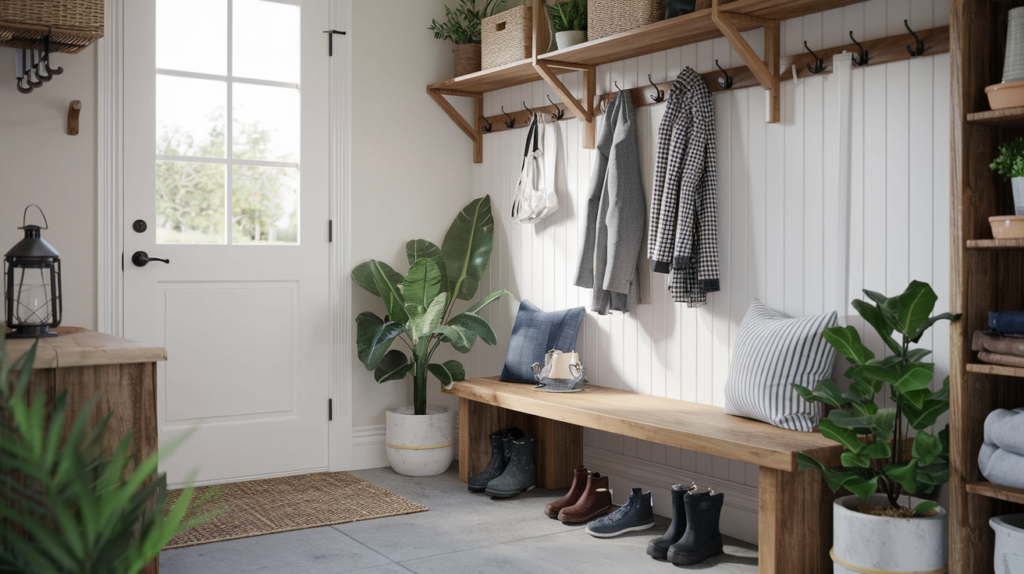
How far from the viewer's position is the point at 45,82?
336 cm

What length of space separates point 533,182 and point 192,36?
1595mm

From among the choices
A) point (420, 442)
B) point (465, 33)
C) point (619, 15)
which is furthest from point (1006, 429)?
point (465, 33)

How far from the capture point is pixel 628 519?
302 centimetres

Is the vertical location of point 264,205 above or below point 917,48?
below

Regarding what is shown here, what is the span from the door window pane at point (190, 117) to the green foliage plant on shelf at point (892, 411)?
8.83ft

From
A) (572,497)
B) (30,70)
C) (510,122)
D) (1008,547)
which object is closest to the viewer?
(1008,547)

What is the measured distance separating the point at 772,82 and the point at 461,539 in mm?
1869

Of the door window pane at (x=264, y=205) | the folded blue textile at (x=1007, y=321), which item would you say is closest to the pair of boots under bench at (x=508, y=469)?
the door window pane at (x=264, y=205)

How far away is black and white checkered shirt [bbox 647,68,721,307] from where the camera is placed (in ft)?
9.78

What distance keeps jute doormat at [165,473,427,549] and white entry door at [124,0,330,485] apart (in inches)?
6.7

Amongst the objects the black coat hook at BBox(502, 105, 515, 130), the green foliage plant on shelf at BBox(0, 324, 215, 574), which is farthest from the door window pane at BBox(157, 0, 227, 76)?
the green foliage plant on shelf at BBox(0, 324, 215, 574)

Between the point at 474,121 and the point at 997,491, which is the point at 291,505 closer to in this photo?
the point at 474,121

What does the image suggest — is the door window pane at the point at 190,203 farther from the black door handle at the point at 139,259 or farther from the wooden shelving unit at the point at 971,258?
the wooden shelving unit at the point at 971,258

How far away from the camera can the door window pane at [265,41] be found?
3.76 m
